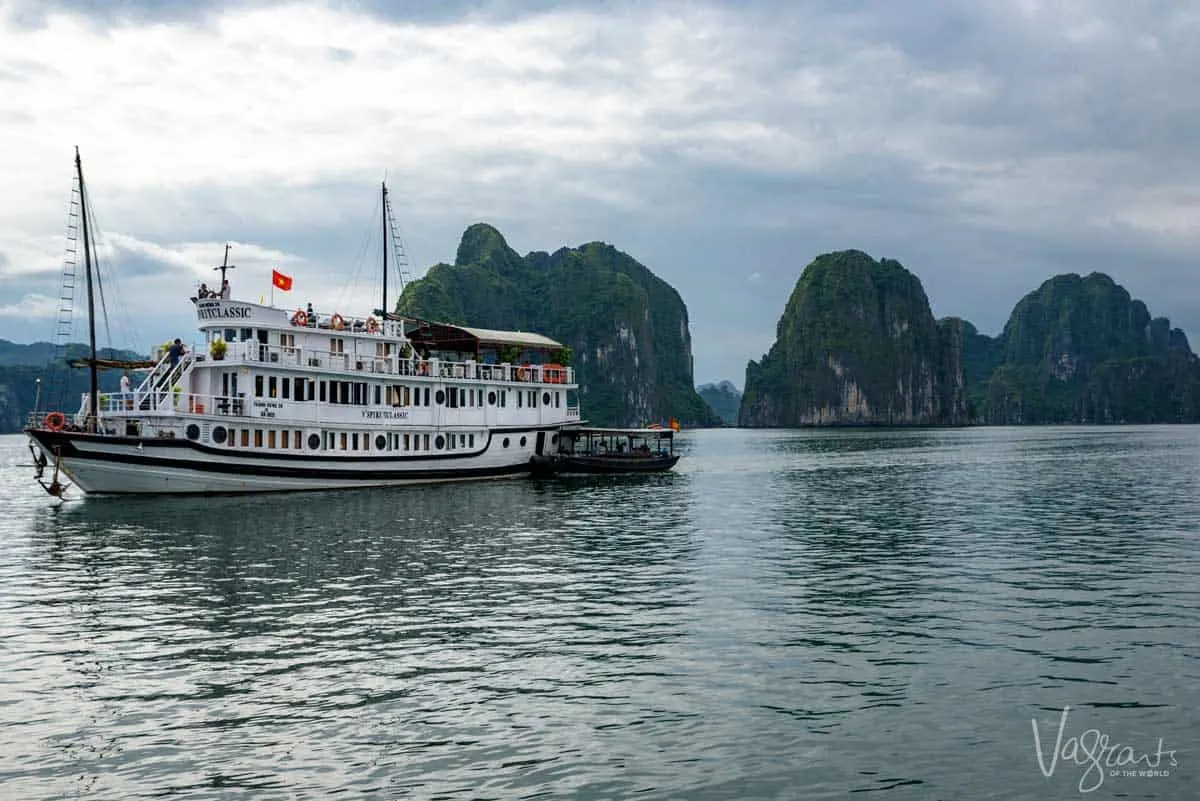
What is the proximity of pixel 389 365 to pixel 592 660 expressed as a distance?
39.1 meters

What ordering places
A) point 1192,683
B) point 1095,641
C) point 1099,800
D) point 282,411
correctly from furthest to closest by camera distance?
point 282,411 < point 1095,641 < point 1192,683 < point 1099,800

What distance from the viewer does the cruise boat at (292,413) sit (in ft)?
150

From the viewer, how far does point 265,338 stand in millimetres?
49594

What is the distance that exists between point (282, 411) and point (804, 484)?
33.0 meters

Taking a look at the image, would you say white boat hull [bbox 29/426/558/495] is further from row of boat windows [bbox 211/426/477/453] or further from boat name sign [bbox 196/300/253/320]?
boat name sign [bbox 196/300/253/320]

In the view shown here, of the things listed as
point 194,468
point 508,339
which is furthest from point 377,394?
point 508,339

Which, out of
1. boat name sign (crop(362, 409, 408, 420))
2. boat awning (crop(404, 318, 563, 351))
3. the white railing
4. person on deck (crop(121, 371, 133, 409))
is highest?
boat awning (crop(404, 318, 563, 351))

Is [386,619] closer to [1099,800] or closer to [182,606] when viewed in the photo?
[182,606]

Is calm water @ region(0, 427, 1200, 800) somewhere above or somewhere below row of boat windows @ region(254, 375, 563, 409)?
below

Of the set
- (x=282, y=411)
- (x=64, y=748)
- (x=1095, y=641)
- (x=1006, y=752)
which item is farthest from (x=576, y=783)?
(x=282, y=411)

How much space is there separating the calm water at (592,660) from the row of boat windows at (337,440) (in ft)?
36.9

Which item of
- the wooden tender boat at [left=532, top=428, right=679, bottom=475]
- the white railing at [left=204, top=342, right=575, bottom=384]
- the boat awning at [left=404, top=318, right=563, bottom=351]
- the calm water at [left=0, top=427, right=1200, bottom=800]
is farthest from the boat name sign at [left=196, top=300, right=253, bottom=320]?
the wooden tender boat at [left=532, top=428, right=679, bottom=475]

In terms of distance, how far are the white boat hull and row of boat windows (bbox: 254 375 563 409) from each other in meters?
3.05

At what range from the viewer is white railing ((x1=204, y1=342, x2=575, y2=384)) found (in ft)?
159
